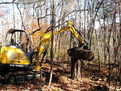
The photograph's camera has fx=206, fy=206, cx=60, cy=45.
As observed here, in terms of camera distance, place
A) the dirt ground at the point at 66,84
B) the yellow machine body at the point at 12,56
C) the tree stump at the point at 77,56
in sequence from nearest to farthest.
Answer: the dirt ground at the point at 66,84 → the yellow machine body at the point at 12,56 → the tree stump at the point at 77,56

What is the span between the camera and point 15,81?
26.8 feet

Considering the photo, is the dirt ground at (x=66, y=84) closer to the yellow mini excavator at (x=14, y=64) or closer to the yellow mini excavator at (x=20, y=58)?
the yellow mini excavator at (x=14, y=64)

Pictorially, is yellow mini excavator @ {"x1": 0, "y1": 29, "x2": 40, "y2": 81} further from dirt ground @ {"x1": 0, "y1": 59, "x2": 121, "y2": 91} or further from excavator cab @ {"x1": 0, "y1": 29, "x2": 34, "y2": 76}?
dirt ground @ {"x1": 0, "y1": 59, "x2": 121, "y2": 91}

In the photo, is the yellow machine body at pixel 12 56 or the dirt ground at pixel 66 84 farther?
the yellow machine body at pixel 12 56

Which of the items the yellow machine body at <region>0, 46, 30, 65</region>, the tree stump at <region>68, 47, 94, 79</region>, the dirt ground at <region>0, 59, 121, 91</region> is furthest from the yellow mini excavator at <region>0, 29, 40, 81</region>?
the tree stump at <region>68, 47, 94, 79</region>

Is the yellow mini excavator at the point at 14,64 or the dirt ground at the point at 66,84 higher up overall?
the yellow mini excavator at the point at 14,64

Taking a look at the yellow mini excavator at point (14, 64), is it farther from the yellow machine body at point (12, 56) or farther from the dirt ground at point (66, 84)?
the dirt ground at point (66, 84)

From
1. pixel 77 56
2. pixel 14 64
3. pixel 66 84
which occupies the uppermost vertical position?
pixel 77 56

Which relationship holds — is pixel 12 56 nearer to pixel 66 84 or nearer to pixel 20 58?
pixel 20 58

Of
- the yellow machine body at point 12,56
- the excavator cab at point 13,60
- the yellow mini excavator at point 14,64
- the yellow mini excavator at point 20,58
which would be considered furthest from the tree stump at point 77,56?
the yellow machine body at point 12,56

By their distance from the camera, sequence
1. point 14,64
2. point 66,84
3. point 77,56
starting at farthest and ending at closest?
1. point 77,56
2. point 66,84
3. point 14,64

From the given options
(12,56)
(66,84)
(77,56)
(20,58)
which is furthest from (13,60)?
(77,56)

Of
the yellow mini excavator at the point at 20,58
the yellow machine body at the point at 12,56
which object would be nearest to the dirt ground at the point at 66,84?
the yellow mini excavator at the point at 20,58

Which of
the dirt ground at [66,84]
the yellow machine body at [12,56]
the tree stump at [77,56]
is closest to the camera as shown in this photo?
the dirt ground at [66,84]
